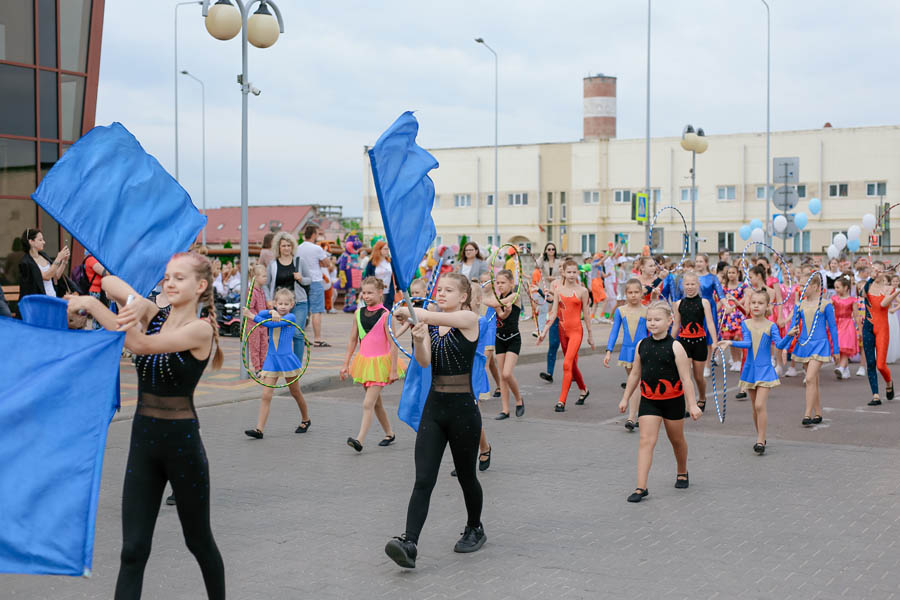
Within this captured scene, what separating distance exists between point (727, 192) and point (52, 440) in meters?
64.0

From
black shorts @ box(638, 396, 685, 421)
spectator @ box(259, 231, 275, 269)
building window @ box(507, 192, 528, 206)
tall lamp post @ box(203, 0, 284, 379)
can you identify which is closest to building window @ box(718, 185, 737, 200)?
building window @ box(507, 192, 528, 206)

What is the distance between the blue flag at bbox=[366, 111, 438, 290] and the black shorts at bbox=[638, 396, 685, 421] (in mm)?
3226

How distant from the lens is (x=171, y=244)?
4.53 m

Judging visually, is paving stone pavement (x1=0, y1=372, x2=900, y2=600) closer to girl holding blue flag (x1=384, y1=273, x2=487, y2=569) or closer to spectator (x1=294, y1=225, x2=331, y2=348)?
girl holding blue flag (x1=384, y1=273, x2=487, y2=569)

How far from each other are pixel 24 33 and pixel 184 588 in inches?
562

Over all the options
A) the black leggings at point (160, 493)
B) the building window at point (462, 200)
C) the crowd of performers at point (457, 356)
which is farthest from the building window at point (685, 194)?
the black leggings at point (160, 493)

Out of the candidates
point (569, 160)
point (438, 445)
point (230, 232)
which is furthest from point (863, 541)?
point (230, 232)

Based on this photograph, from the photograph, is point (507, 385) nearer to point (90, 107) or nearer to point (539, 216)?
point (90, 107)

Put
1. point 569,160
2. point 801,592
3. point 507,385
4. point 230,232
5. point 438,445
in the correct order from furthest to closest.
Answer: point 230,232, point 569,160, point 507,385, point 438,445, point 801,592

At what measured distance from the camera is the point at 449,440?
20.0ft

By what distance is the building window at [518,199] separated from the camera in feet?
233

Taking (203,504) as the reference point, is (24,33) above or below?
above

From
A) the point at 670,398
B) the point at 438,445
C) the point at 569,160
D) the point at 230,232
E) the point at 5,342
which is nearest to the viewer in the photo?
the point at 5,342

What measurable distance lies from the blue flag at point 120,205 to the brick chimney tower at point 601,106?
7245 cm
